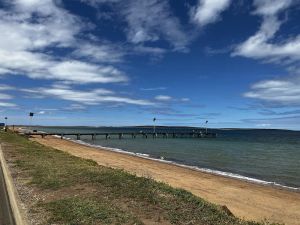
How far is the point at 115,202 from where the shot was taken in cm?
1194

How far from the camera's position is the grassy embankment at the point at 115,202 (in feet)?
33.1

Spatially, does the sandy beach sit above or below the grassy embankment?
below

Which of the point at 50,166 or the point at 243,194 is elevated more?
the point at 50,166

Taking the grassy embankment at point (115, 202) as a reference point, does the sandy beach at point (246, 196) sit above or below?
below

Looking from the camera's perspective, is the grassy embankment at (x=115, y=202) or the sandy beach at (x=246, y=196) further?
the sandy beach at (x=246, y=196)

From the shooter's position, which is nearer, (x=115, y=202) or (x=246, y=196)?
(x=115, y=202)

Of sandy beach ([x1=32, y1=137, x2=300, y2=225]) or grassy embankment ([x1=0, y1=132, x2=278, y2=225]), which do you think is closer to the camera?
grassy embankment ([x1=0, y1=132, x2=278, y2=225])

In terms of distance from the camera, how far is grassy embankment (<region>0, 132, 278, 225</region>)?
33.1 ft

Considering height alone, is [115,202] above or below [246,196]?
above

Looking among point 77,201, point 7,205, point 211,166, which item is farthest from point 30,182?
point 211,166

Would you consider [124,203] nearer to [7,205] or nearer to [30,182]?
[7,205]

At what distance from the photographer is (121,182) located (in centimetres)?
1479

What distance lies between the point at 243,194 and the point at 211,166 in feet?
57.2

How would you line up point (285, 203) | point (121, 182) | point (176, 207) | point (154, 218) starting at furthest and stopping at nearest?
1. point (285, 203)
2. point (121, 182)
3. point (176, 207)
4. point (154, 218)
